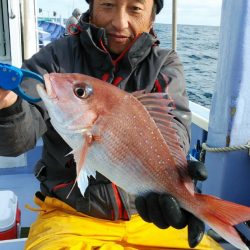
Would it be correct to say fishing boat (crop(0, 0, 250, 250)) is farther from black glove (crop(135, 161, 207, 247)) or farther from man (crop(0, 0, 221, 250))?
black glove (crop(135, 161, 207, 247))

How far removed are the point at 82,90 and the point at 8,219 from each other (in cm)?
147

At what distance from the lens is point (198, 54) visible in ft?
48.3

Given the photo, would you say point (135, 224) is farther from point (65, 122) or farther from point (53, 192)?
point (65, 122)

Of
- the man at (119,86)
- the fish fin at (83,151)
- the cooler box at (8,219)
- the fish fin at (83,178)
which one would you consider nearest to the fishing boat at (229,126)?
the cooler box at (8,219)

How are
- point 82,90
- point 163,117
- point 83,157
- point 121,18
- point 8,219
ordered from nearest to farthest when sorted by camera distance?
point 83,157, point 82,90, point 163,117, point 121,18, point 8,219

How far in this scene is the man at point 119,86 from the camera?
195cm

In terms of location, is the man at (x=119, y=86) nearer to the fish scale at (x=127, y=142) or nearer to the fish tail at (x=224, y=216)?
the fish scale at (x=127, y=142)

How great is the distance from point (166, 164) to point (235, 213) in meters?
0.30

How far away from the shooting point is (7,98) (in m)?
1.43

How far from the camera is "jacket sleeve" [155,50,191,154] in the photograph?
2.08 m

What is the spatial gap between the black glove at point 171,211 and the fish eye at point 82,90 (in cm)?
46

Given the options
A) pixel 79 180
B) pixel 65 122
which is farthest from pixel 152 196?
pixel 65 122

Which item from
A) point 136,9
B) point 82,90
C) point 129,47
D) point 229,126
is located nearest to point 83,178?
point 82,90

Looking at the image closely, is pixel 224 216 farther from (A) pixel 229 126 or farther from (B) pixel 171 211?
(A) pixel 229 126
